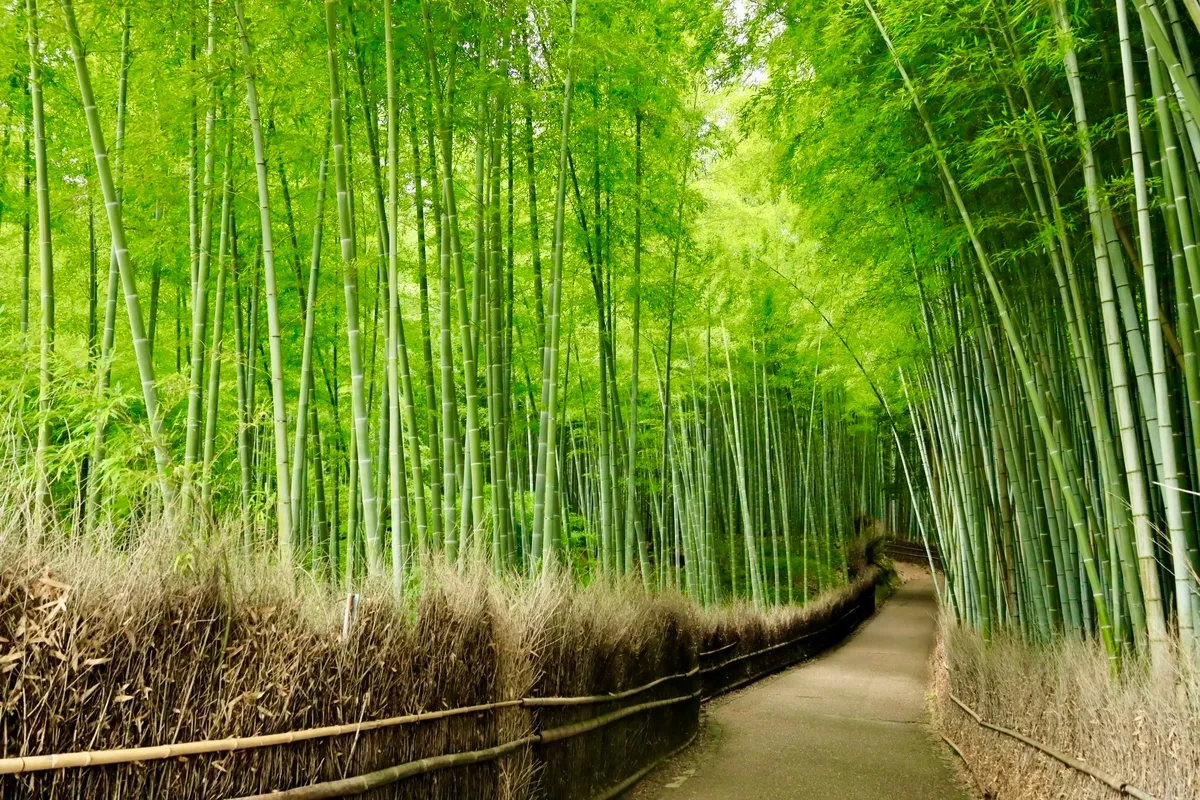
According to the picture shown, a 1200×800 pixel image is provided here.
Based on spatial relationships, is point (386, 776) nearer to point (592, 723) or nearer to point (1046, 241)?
point (592, 723)

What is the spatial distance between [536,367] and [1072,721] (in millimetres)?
5201

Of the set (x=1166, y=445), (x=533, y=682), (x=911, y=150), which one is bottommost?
(x=533, y=682)

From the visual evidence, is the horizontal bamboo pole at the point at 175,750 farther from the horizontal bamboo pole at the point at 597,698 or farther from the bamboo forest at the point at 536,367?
the horizontal bamboo pole at the point at 597,698

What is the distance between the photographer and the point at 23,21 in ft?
11.6

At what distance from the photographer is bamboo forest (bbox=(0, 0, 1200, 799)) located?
206 cm

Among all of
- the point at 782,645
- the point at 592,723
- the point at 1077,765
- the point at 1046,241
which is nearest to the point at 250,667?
the point at 592,723

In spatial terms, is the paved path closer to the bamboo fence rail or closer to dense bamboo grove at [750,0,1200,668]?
the bamboo fence rail

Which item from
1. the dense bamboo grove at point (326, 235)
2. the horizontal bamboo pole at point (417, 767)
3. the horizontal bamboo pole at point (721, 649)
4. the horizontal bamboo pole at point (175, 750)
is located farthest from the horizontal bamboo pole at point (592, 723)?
the horizontal bamboo pole at point (721, 649)

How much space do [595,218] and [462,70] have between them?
5.27ft

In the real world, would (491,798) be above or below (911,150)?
below

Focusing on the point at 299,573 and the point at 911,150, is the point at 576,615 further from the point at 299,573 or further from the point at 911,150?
the point at 911,150

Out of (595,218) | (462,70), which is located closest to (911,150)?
(595,218)

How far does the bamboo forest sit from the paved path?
0.05 metres

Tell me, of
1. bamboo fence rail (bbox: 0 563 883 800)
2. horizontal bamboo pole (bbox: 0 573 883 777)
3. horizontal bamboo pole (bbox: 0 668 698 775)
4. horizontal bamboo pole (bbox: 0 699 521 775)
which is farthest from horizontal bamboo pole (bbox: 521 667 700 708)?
horizontal bamboo pole (bbox: 0 699 521 775)
